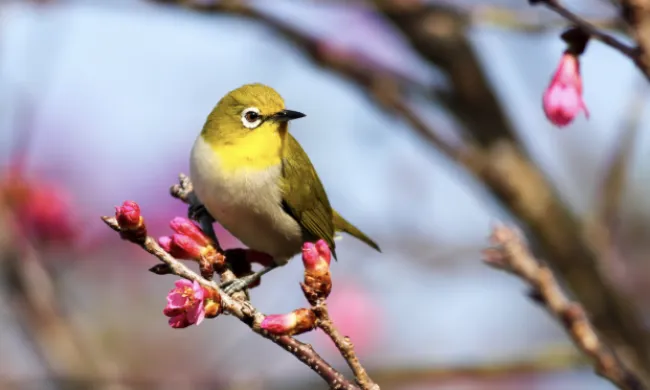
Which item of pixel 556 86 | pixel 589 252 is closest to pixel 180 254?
pixel 556 86

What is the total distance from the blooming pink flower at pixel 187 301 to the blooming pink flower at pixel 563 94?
1.26 m

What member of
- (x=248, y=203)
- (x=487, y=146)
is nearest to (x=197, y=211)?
(x=248, y=203)

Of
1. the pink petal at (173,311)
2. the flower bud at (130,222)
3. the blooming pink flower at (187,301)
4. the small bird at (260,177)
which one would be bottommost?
the pink petal at (173,311)

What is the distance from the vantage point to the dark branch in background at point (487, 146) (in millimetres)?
4285

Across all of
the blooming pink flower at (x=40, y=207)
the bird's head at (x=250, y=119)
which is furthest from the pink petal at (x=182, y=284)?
the blooming pink flower at (x=40, y=207)

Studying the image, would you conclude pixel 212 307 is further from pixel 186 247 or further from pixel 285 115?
pixel 285 115

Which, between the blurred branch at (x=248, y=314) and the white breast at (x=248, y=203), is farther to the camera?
the white breast at (x=248, y=203)

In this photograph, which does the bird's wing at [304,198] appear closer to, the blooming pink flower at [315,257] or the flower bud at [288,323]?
the blooming pink flower at [315,257]

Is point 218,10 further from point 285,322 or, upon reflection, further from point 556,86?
point 285,322

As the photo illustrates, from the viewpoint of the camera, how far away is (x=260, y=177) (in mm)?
3340

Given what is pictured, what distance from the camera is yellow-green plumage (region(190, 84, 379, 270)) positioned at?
323 centimetres

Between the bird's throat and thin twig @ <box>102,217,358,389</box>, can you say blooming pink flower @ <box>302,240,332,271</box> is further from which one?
the bird's throat

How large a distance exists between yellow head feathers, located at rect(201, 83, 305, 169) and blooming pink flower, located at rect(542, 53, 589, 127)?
102cm

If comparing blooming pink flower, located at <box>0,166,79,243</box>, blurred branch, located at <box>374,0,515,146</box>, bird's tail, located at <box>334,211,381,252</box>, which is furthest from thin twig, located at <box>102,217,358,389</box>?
blooming pink flower, located at <box>0,166,79,243</box>
